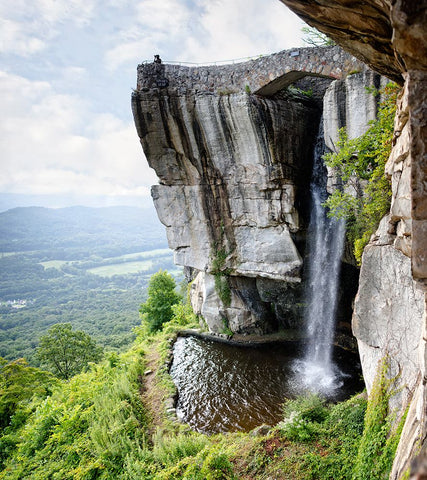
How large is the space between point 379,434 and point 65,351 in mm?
20751

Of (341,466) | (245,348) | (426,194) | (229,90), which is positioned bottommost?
(245,348)

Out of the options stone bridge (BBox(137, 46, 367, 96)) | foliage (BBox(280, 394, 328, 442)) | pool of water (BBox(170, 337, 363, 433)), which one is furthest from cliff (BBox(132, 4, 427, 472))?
pool of water (BBox(170, 337, 363, 433))

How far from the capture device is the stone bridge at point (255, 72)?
11625 millimetres

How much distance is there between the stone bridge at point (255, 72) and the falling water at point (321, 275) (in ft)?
12.2

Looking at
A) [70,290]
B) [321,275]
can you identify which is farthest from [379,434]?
[70,290]

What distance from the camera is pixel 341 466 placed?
6.87m

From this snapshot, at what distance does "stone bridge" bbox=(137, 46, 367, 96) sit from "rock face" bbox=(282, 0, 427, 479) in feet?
24.7

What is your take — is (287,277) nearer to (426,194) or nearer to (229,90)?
(229,90)

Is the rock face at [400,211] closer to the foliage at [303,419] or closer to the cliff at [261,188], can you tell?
the cliff at [261,188]

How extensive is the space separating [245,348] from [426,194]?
14.6 m

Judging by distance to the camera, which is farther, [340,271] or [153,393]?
[340,271]

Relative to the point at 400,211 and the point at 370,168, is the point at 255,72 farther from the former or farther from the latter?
the point at 400,211

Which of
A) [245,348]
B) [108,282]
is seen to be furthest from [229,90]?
[108,282]

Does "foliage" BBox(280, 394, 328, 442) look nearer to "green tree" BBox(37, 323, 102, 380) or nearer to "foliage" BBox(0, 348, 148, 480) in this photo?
"foliage" BBox(0, 348, 148, 480)
